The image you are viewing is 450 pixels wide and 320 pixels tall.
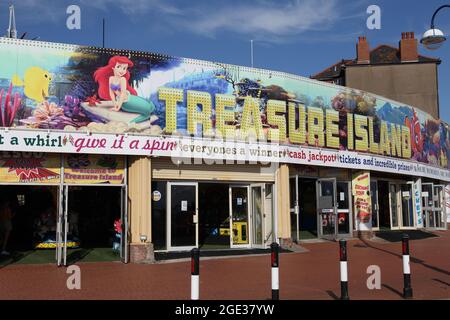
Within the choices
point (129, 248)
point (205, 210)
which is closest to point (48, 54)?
point (129, 248)

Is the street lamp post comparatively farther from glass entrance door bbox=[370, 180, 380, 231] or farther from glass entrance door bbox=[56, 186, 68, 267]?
glass entrance door bbox=[370, 180, 380, 231]

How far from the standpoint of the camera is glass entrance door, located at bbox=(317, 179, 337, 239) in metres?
19.9

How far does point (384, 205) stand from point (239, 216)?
34.1 feet

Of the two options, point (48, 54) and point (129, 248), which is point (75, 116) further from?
point (129, 248)

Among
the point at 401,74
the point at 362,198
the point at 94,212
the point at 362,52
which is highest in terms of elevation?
the point at 362,52

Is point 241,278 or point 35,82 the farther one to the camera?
point 35,82

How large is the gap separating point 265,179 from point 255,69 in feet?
12.3

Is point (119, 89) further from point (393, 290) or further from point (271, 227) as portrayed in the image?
point (393, 290)

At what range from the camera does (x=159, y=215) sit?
1627 centimetres

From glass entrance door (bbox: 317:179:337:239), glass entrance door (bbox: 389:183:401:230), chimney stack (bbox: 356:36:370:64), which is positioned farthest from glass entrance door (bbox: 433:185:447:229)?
chimney stack (bbox: 356:36:370:64)

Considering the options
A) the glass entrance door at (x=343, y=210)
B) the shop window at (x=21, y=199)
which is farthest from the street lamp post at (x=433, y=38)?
the shop window at (x=21, y=199)

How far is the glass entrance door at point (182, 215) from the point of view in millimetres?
16359

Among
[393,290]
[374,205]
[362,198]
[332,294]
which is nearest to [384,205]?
[374,205]

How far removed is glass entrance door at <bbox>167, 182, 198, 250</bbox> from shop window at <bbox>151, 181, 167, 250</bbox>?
0.16 m
